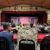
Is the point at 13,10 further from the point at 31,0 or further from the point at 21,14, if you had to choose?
the point at 31,0

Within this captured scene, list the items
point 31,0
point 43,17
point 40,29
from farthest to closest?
1. point 31,0
2. point 43,17
3. point 40,29

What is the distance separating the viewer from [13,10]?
9.73 ft

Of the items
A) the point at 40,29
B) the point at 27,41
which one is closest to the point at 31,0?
the point at 40,29

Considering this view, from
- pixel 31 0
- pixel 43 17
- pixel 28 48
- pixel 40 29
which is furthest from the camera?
pixel 31 0

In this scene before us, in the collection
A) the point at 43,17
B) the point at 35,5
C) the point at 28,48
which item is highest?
the point at 35,5

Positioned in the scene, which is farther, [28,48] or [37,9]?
[37,9]

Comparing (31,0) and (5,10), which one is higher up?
(31,0)

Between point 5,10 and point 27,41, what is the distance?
1734mm

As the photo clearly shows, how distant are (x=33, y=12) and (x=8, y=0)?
0.55 m

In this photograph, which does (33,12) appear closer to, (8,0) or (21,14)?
(21,14)

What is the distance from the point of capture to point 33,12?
3035mm

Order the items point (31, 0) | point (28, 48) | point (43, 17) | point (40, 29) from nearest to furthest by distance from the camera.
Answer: point (28, 48), point (40, 29), point (43, 17), point (31, 0)

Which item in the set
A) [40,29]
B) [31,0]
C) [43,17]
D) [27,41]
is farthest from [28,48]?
[31,0]

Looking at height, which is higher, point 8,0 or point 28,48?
point 8,0
